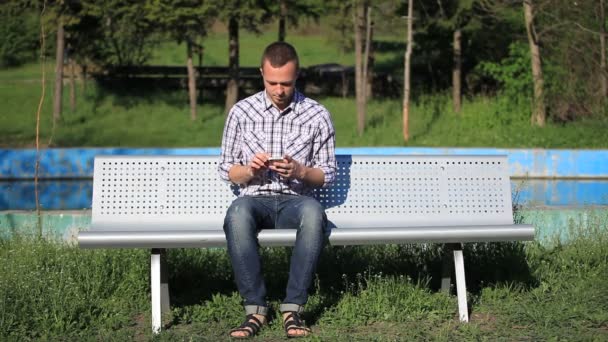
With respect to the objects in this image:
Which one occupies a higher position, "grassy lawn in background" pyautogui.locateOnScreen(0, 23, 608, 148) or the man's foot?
"grassy lawn in background" pyautogui.locateOnScreen(0, 23, 608, 148)

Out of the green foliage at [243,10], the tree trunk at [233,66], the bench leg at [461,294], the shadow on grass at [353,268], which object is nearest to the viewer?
the bench leg at [461,294]

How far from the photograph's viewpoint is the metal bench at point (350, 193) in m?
5.30

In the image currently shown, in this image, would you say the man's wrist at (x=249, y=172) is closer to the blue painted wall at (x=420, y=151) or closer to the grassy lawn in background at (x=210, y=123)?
the blue painted wall at (x=420, y=151)

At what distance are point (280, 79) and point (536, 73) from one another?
1627 centimetres

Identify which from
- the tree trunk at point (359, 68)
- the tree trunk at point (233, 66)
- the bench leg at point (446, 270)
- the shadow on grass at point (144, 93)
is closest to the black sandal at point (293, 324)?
the bench leg at point (446, 270)

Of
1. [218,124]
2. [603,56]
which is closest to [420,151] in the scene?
[603,56]

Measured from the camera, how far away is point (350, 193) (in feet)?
17.8

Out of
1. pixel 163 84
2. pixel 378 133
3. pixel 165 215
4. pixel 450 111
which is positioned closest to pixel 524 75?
pixel 450 111

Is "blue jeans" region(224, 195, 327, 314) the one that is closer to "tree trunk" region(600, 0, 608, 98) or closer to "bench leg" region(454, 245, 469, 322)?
"bench leg" region(454, 245, 469, 322)

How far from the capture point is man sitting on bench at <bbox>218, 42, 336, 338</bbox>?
15.3 feet

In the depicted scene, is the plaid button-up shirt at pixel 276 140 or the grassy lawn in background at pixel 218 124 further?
the grassy lawn in background at pixel 218 124

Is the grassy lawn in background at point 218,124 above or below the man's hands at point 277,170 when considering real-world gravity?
below

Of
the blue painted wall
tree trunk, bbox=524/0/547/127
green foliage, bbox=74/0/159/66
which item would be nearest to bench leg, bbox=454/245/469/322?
the blue painted wall

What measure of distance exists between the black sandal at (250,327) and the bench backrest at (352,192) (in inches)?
29.7
